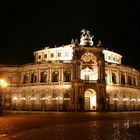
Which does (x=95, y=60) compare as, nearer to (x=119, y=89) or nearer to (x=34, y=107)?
(x=119, y=89)

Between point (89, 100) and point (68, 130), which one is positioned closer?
point (68, 130)

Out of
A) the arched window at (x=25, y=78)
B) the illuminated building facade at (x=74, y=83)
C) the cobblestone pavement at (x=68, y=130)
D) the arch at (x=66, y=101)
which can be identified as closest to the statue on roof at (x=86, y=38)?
the illuminated building facade at (x=74, y=83)

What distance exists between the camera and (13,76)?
7856cm

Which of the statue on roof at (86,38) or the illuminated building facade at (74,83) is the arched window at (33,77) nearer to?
the illuminated building facade at (74,83)

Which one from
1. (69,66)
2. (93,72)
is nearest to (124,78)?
(93,72)

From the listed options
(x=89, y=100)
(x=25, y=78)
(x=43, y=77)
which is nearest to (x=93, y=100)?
(x=89, y=100)

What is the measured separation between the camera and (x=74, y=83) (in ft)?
219

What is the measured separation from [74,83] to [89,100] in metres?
7.22

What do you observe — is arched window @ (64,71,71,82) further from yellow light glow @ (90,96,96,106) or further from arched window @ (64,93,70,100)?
yellow light glow @ (90,96,96,106)

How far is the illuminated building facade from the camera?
66.8 meters

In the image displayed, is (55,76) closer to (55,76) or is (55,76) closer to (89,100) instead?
(55,76)

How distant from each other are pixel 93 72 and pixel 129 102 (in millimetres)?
17160

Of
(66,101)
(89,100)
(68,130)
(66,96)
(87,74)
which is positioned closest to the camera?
(68,130)

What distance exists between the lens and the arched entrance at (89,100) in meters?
69.2
